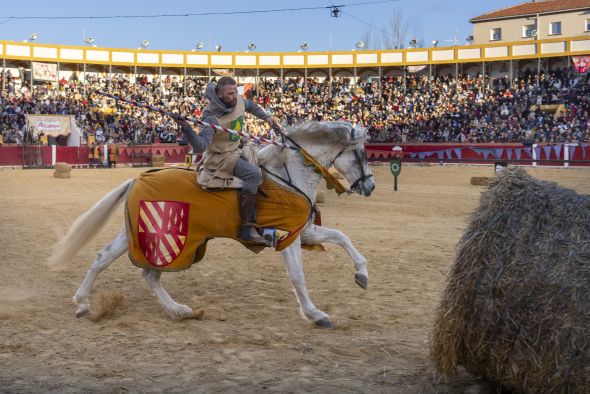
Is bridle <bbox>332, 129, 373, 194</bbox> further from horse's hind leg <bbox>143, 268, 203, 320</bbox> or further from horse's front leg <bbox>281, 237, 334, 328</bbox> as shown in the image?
horse's hind leg <bbox>143, 268, 203, 320</bbox>

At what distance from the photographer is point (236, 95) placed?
6.01 metres

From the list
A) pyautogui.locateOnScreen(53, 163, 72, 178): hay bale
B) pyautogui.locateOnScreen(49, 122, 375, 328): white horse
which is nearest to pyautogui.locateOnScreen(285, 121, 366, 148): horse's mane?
pyautogui.locateOnScreen(49, 122, 375, 328): white horse

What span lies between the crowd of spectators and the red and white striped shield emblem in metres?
31.7

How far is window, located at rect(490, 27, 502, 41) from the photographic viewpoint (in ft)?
199

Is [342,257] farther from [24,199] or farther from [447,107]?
[447,107]

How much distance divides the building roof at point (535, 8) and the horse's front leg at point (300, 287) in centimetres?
5670

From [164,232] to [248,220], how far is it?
2.42ft

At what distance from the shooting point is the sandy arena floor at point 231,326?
14.3 feet

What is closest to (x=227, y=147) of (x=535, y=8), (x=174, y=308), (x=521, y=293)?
(x=174, y=308)

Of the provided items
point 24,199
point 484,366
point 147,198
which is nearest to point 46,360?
point 147,198

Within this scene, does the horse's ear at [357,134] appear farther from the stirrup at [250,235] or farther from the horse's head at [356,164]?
the stirrup at [250,235]

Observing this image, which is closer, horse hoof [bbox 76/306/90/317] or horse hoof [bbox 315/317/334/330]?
horse hoof [bbox 315/317/334/330]

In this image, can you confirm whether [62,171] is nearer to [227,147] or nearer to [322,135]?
[227,147]

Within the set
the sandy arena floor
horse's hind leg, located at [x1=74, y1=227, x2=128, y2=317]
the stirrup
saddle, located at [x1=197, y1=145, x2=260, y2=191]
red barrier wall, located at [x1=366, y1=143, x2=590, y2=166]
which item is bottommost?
the sandy arena floor
